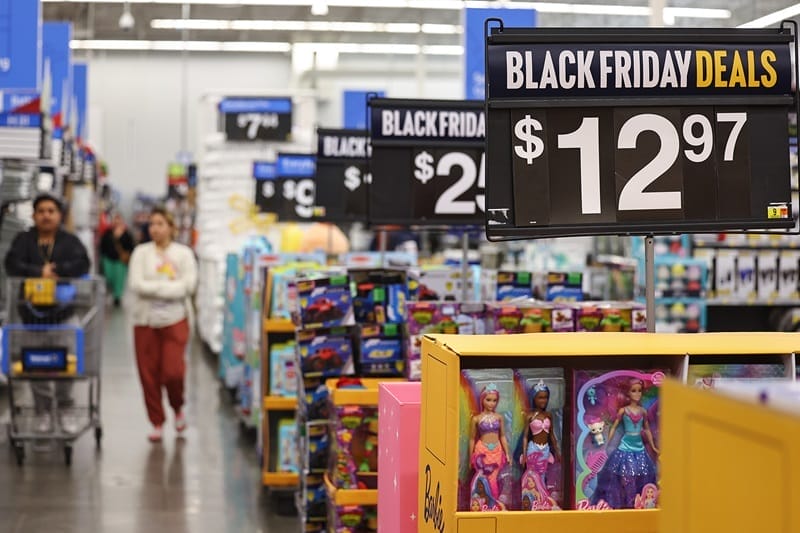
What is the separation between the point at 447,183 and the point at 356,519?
1.63 metres

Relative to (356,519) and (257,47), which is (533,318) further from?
(257,47)

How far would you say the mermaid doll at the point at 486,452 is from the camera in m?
2.79

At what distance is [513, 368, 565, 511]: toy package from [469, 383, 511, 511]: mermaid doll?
0.07 metres

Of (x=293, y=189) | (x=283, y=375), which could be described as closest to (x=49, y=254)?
(x=283, y=375)

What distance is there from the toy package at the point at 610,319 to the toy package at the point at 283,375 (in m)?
2.68

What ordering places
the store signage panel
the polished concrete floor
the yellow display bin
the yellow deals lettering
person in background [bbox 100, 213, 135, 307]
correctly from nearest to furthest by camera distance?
the yellow display bin → the yellow deals lettering → the polished concrete floor → the store signage panel → person in background [bbox 100, 213, 135, 307]

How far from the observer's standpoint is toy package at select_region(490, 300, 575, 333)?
4.31 meters

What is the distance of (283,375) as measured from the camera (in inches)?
264

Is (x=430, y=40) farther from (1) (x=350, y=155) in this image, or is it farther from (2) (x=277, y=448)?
(2) (x=277, y=448)

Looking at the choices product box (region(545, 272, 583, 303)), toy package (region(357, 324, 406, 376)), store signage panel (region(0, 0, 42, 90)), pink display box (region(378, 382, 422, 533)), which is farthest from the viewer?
store signage panel (region(0, 0, 42, 90))

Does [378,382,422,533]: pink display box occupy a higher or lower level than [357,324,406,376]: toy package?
lower

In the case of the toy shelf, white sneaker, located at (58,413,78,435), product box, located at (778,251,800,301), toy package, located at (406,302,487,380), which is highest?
product box, located at (778,251,800,301)

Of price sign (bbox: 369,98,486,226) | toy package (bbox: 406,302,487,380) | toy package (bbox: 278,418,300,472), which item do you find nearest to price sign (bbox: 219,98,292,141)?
toy package (bbox: 278,418,300,472)

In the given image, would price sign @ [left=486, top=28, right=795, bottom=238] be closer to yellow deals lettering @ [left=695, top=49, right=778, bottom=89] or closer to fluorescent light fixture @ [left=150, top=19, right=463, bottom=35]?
yellow deals lettering @ [left=695, top=49, right=778, bottom=89]
